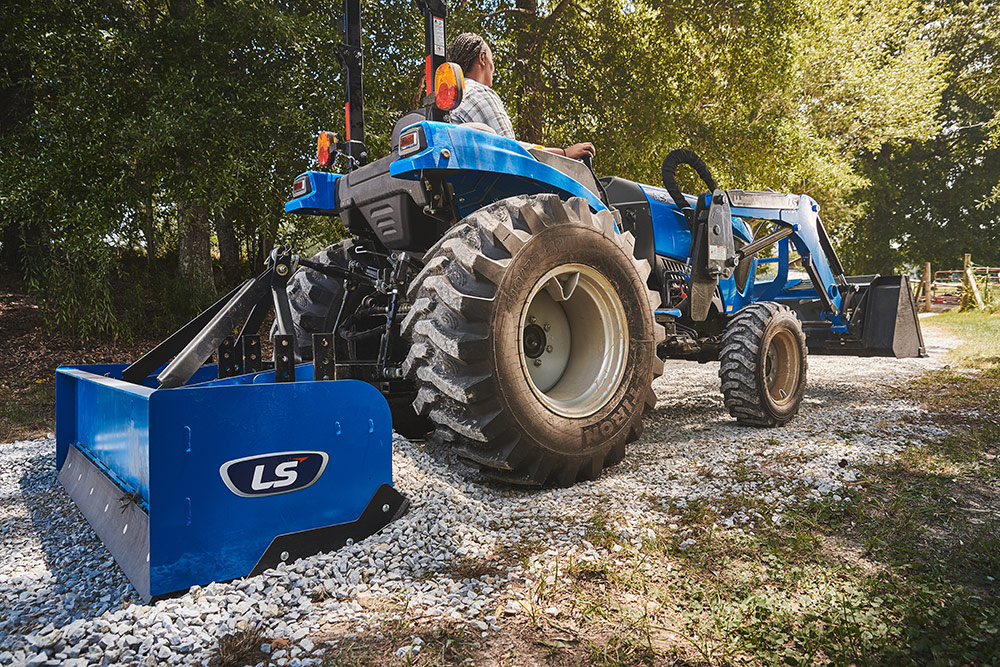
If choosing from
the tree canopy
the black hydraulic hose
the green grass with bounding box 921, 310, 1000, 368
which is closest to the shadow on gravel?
the black hydraulic hose

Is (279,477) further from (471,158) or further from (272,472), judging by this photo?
(471,158)

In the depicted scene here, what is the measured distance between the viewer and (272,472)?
2.06 m

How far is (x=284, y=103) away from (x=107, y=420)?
17.9 feet

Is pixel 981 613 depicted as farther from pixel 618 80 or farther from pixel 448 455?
pixel 618 80

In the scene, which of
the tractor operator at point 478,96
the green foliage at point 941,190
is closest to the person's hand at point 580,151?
the tractor operator at point 478,96

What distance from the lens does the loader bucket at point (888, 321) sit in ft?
18.1

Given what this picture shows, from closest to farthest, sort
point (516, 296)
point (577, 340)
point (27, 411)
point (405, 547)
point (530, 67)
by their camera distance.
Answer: point (405, 547), point (516, 296), point (577, 340), point (27, 411), point (530, 67)

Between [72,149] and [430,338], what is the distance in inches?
228

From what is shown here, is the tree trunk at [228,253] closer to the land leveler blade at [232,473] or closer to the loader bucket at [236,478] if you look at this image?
the land leveler blade at [232,473]

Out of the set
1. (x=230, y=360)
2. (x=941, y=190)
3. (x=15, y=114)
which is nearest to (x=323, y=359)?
(x=230, y=360)

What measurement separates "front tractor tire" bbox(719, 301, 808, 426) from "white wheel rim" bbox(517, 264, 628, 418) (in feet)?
4.63

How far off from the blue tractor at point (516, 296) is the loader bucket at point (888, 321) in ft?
4.79

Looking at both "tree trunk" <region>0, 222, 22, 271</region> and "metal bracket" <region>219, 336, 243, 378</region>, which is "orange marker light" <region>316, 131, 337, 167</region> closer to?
"metal bracket" <region>219, 336, 243, 378</region>

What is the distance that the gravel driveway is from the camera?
168 cm
